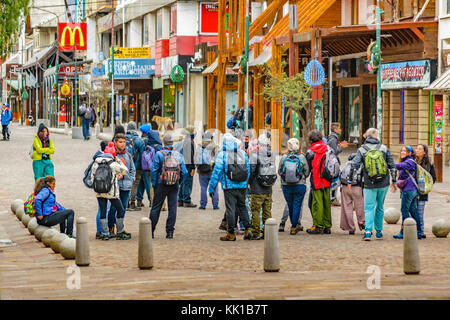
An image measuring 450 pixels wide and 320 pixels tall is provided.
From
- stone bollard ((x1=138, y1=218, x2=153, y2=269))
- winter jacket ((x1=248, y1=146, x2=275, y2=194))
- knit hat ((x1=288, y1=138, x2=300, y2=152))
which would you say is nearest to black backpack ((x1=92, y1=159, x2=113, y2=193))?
winter jacket ((x1=248, y1=146, x2=275, y2=194))

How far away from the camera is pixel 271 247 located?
1102cm

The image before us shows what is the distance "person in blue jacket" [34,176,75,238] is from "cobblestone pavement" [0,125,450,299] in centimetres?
39

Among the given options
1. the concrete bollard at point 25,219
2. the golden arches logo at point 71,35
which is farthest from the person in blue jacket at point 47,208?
the golden arches logo at point 71,35

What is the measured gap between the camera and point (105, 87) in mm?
66000

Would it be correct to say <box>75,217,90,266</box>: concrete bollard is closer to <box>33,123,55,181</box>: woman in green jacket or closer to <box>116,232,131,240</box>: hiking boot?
<box>116,232,131,240</box>: hiking boot

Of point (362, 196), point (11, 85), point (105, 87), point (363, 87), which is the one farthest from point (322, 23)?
point (11, 85)

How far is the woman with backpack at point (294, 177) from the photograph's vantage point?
1512 cm

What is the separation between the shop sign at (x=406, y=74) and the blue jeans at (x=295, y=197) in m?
17.5

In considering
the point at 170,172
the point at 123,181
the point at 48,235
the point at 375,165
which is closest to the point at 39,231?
the point at 48,235

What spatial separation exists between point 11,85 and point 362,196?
9758 centimetres

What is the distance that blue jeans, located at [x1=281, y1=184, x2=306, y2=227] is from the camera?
599 inches

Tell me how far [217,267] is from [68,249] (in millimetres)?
1974

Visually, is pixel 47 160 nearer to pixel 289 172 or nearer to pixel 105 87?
pixel 289 172

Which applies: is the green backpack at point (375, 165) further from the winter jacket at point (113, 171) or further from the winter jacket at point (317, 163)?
the winter jacket at point (113, 171)
